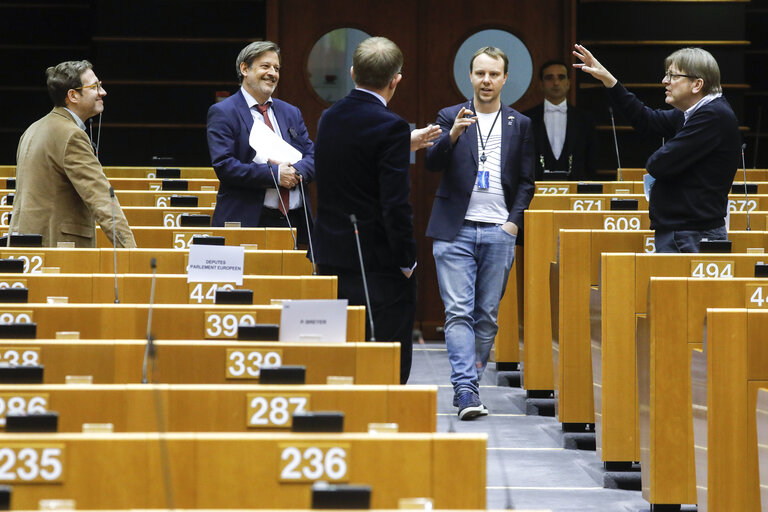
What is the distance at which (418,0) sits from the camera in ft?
26.3

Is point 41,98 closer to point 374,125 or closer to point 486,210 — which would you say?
point 486,210

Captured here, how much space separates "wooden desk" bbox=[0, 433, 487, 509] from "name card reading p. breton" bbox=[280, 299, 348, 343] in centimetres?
63

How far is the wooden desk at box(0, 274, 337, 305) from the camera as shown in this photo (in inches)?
132

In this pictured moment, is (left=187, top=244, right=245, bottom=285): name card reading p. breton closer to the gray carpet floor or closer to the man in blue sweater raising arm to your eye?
the gray carpet floor

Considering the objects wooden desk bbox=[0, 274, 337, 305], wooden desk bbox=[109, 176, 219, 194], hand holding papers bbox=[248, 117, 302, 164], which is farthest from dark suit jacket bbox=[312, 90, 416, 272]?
wooden desk bbox=[109, 176, 219, 194]

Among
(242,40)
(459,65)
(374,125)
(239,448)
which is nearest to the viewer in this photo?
(239,448)

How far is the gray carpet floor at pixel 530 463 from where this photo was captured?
3.49 metres

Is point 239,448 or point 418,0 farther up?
point 418,0

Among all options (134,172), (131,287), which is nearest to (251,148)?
(131,287)

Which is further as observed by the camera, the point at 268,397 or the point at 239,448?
the point at 268,397

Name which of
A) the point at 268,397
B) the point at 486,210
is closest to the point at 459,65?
the point at 486,210

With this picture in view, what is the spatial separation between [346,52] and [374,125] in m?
4.93

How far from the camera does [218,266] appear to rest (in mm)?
3223

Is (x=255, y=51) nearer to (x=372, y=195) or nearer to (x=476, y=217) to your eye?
(x=476, y=217)
